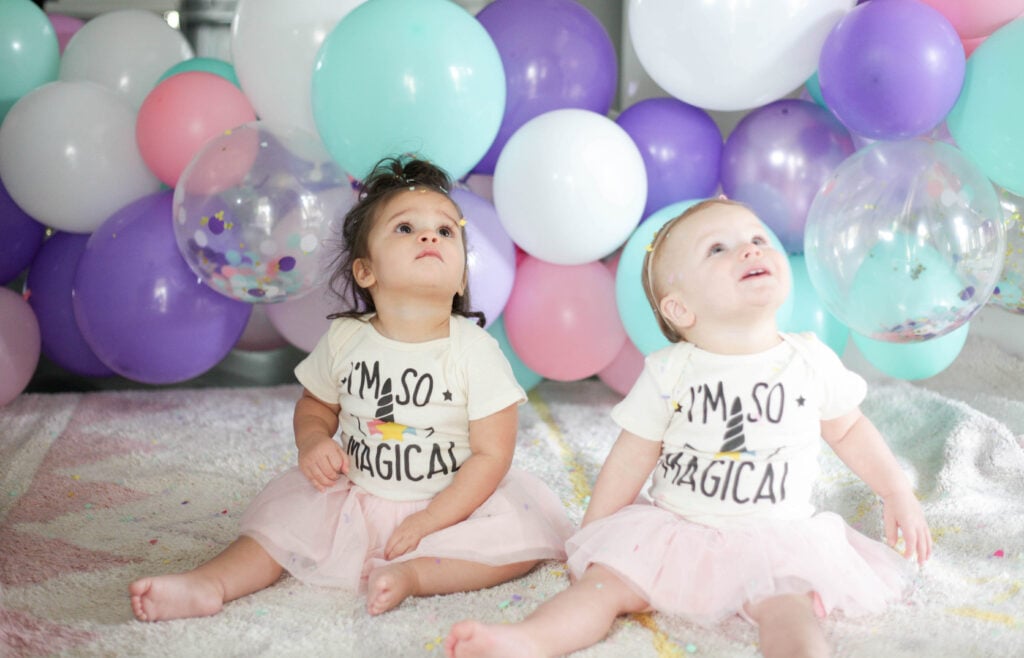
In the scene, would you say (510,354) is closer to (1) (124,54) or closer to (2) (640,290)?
(2) (640,290)

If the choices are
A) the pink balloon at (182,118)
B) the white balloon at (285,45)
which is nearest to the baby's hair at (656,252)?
the white balloon at (285,45)

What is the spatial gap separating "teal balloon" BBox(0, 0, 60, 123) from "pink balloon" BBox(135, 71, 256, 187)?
17.8 inches

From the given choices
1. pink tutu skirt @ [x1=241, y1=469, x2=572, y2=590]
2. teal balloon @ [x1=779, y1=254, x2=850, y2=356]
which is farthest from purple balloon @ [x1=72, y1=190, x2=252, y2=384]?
teal balloon @ [x1=779, y1=254, x2=850, y2=356]

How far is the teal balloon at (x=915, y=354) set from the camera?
1.88 m

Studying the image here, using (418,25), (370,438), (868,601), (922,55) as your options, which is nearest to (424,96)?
(418,25)

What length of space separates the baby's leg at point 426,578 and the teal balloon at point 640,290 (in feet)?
2.06

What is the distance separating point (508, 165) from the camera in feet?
5.94

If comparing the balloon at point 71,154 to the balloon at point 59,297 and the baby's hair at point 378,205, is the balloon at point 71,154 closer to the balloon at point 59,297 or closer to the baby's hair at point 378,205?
the balloon at point 59,297

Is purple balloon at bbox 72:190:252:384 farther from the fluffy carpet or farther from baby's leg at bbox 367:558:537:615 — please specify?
baby's leg at bbox 367:558:537:615

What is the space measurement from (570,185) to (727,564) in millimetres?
780

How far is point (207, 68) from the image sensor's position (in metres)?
2.11

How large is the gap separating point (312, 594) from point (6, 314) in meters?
1.18

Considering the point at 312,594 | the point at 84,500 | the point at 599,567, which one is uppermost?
the point at 599,567

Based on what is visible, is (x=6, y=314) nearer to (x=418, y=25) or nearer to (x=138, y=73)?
(x=138, y=73)
